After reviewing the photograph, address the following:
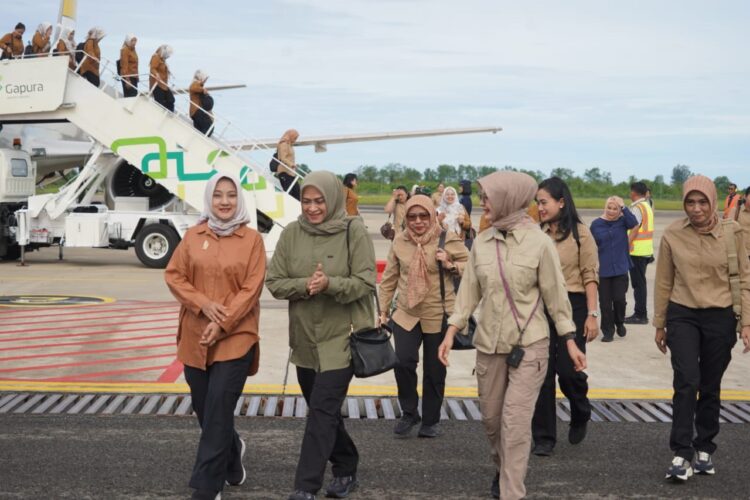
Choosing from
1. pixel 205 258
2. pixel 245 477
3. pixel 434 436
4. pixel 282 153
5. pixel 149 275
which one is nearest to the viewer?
pixel 205 258

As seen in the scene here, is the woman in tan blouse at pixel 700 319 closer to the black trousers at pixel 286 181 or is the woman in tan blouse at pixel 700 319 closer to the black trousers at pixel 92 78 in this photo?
the black trousers at pixel 286 181

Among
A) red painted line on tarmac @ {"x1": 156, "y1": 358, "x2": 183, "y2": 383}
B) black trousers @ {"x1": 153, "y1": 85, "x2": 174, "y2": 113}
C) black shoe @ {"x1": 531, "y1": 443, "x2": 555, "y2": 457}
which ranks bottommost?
red painted line on tarmac @ {"x1": 156, "y1": 358, "x2": 183, "y2": 383}

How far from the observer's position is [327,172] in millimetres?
4938

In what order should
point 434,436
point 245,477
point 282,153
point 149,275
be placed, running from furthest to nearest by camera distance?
point 282,153, point 149,275, point 434,436, point 245,477

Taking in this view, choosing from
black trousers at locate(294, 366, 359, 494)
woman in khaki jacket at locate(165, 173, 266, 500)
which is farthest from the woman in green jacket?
woman in khaki jacket at locate(165, 173, 266, 500)

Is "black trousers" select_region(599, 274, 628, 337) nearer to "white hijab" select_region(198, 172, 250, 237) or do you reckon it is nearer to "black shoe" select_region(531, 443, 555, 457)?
"black shoe" select_region(531, 443, 555, 457)

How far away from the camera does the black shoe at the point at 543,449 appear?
5.85m

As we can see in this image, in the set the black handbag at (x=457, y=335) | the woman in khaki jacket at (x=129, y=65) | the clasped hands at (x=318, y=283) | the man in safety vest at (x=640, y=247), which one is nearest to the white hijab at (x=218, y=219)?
the clasped hands at (x=318, y=283)

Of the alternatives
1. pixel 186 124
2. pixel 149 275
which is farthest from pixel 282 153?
pixel 149 275

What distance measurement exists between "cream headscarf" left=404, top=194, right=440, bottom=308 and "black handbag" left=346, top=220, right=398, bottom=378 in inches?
46.8

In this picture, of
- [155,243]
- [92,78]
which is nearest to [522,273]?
[155,243]

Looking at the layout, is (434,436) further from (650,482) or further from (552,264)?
(552,264)

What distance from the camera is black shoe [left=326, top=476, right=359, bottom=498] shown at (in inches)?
196

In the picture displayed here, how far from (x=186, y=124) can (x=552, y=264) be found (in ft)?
42.9
